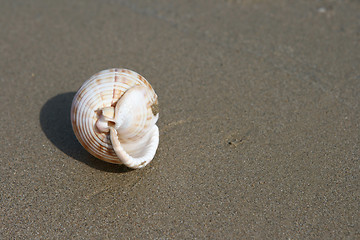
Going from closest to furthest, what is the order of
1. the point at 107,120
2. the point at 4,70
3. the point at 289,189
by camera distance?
1. the point at 107,120
2. the point at 289,189
3. the point at 4,70

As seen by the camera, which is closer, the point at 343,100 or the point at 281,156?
the point at 281,156

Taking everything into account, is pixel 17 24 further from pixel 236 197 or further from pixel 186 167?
pixel 236 197

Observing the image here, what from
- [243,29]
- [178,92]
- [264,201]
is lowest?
[264,201]

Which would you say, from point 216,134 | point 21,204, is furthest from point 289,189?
point 21,204

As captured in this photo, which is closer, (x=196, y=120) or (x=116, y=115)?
(x=116, y=115)

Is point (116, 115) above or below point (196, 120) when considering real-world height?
above
